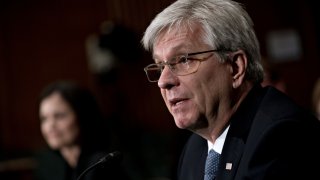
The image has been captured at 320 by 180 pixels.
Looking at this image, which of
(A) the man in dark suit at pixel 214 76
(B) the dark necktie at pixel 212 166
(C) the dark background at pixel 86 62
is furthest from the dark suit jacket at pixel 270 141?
(C) the dark background at pixel 86 62

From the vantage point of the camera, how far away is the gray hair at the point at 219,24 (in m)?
2.09

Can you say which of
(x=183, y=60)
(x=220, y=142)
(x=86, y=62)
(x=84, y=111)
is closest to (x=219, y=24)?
(x=183, y=60)

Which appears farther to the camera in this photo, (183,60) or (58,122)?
(58,122)

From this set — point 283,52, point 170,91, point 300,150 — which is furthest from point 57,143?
point 283,52

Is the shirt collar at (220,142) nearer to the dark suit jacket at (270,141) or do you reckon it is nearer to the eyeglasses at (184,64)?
the dark suit jacket at (270,141)

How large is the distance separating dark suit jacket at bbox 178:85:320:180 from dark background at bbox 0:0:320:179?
426 centimetres

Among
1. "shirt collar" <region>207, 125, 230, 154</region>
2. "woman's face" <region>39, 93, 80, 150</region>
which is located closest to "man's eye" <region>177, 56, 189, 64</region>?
"shirt collar" <region>207, 125, 230, 154</region>

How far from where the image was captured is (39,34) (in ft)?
22.8

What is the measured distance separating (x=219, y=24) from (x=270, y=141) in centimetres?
49

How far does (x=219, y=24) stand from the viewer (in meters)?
2.08

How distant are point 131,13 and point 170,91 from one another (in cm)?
458

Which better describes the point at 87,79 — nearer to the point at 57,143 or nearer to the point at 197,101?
the point at 57,143

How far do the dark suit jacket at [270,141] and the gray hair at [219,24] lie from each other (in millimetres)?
153

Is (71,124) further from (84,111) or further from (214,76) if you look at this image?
(214,76)
